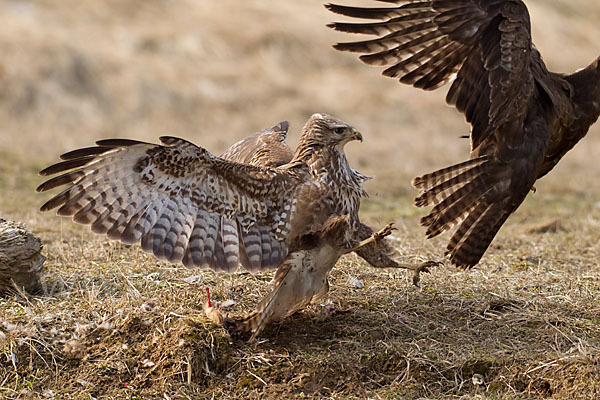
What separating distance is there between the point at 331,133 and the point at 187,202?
1042mm

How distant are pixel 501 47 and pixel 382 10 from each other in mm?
805

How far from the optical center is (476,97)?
16.6 ft

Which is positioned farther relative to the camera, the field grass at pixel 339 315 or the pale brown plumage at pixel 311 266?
the pale brown plumage at pixel 311 266

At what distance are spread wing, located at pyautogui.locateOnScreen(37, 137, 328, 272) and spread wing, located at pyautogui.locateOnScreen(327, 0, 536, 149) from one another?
1041 millimetres

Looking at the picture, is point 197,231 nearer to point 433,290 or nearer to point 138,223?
point 138,223

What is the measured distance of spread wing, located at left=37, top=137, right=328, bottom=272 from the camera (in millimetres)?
4520

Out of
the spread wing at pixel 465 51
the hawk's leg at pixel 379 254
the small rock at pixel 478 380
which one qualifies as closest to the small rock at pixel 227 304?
the hawk's leg at pixel 379 254

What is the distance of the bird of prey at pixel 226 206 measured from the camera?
4.54 meters

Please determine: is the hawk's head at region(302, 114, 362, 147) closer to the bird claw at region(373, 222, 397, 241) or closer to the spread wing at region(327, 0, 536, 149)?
the spread wing at region(327, 0, 536, 149)

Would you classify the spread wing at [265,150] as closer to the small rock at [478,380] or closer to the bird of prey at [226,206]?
the bird of prey at [226,206]

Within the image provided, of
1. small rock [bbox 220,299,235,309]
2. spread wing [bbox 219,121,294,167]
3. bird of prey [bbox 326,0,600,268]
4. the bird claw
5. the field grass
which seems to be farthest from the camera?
spread wing [bbox 219,121,294,167]

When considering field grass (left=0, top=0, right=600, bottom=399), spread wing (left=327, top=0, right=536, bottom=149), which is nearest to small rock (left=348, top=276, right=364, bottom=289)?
field grass (left=0, top=0, right=600, bottom=399)

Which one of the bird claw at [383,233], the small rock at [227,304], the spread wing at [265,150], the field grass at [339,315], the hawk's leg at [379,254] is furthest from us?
the spread wing at [265,150]

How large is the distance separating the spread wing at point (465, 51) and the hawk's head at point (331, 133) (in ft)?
1.60
